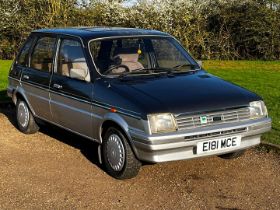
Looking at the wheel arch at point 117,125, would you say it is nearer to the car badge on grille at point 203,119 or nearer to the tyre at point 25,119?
the car badge on grille at point 203,119

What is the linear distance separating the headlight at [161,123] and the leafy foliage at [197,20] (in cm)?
1557

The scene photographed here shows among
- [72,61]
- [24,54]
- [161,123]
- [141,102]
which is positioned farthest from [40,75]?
[161,123]

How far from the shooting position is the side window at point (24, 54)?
8.10m

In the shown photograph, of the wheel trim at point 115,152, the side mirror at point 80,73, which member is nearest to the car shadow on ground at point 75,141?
the wheel trim at point 115,152

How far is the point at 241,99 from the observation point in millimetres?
5820

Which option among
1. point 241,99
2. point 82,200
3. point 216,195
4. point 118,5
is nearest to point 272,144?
point 241,99

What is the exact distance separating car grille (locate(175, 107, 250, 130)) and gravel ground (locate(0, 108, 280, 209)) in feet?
2.35

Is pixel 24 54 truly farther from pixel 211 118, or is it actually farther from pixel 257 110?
pixel 257 110

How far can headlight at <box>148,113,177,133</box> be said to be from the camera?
531 cm

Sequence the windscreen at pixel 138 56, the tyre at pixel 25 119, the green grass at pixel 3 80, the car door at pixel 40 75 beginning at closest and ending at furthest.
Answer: the windscreen at pixel 138 56 → the car door at pixel 40 75 → the tyre at pixel 25 119 → the green grass at pixel 3 80

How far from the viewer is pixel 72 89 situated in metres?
6.56

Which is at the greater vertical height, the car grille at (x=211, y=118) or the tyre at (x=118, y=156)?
the car grille at (x=211, y=118)

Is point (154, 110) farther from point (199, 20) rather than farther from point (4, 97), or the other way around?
point (199, 20)

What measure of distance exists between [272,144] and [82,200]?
3080mm
